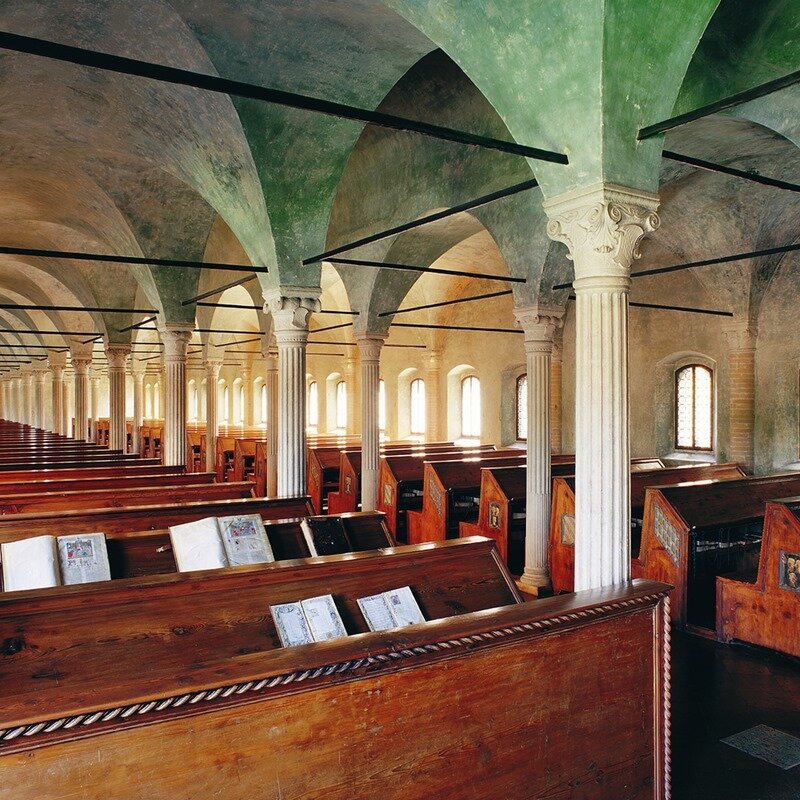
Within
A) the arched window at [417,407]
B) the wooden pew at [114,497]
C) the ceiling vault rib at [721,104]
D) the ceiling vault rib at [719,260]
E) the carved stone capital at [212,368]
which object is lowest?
the wooden pew at [114,497]

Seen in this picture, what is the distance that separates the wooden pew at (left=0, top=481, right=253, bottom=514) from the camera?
7.21m

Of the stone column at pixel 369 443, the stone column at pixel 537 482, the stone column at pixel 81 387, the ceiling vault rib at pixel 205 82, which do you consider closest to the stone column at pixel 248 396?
the stone column at pixel 81 387

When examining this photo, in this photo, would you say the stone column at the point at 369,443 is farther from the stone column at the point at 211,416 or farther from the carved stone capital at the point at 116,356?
the stone column at the point at 211,416

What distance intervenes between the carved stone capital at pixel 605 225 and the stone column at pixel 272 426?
959 centimetres

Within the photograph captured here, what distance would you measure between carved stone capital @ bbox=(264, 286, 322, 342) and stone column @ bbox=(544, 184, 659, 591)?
4.19 metres

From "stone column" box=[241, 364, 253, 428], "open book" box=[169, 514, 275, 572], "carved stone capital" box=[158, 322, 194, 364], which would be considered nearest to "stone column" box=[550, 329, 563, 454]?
"carved stone capital" box=[158, 322, 194, 364]

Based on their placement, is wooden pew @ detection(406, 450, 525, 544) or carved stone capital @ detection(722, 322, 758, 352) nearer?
wooden pew @ detection(406, 450, 525, 544)

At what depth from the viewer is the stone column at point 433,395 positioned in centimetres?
2153

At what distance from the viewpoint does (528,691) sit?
319cm

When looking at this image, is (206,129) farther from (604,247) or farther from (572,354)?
(572,354)

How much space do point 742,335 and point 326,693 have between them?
481 inches

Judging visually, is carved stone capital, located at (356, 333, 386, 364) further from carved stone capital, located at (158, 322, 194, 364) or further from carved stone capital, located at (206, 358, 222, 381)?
carved stone capital, located at (206, 358, 222, 381)

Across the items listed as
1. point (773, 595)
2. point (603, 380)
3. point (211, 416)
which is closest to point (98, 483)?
point (603, 380)

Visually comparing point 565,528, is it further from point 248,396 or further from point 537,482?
point 248,396
